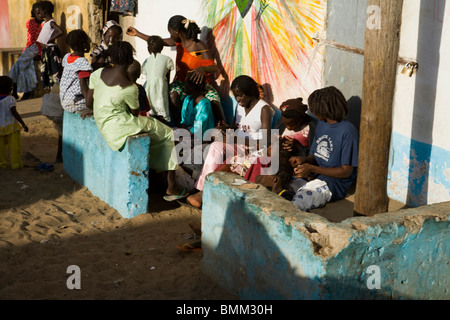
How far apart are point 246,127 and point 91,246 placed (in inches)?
80.3

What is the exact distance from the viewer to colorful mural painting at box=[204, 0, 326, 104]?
566cm

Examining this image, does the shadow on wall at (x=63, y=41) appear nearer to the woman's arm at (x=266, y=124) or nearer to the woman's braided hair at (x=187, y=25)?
the woman's braided hair at (x=187, y=25)

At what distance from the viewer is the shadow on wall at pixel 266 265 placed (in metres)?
3.21

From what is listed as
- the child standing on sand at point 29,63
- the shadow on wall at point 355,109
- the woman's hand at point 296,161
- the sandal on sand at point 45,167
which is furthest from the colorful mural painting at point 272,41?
the child standing on sand at point 29,63

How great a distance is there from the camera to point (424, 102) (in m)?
4.77

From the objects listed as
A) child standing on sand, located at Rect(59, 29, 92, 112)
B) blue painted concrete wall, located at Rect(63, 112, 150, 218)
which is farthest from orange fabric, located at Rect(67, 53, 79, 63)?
blue painted concrete wall, located at Rect(63, 112, 150, 218)

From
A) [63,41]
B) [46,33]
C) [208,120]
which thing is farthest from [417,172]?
[63,41]

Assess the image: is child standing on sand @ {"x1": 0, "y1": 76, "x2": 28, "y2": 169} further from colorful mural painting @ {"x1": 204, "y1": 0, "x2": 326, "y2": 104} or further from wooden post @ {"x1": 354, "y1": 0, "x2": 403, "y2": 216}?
wooden post @ {"x1": 354, "y1": 0, "x2": 403, "y2": 216}

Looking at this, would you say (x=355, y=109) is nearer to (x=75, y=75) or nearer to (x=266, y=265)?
(x=266, y=265)

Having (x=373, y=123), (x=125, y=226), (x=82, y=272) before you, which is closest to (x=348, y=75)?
(x=373, y=123)

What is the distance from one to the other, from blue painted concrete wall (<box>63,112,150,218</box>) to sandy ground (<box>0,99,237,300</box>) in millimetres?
114

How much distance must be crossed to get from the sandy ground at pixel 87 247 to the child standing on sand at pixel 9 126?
33cm
